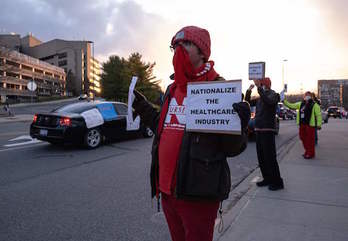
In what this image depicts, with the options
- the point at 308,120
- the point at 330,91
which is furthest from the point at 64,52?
the point at 308,120

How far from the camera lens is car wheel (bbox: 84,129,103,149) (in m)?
8.30

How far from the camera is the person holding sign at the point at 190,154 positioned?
1733 mm

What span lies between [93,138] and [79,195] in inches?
171

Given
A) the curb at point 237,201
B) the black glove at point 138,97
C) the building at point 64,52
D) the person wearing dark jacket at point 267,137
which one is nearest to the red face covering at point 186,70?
the black glove at point 138,97

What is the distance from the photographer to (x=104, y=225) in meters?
3.31

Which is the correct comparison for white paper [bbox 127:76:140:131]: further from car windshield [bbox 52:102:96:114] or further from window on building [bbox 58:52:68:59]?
window on building [bbox 58:52:68:59]

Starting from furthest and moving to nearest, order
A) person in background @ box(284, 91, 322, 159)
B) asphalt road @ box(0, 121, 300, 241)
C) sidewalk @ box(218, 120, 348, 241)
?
person in background @ box(284, 91, 322, 159)
asphalt road @ box(0, 121, 300, 241)
sidewalk @ box(218, 120, 348, 241)

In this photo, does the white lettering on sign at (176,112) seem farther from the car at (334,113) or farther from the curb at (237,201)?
the car at (334,113)

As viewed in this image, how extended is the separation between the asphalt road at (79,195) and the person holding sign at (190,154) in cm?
138

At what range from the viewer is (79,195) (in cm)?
436

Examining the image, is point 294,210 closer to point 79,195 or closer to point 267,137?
point 267,137

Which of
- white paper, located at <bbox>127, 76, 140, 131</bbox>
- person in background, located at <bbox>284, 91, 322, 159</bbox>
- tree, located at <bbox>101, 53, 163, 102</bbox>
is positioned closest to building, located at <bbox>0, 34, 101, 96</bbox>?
tree, located at <bbox>101, 53, 163, 102</bbox>

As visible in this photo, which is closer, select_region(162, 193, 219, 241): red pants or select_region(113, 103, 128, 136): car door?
select_region(162, 193, 219, 241): red pants

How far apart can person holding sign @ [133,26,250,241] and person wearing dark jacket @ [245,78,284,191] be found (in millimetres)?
2875
